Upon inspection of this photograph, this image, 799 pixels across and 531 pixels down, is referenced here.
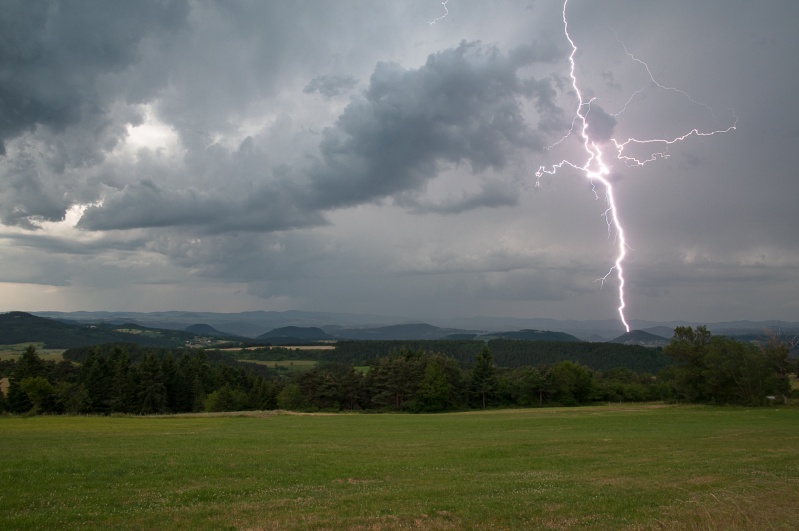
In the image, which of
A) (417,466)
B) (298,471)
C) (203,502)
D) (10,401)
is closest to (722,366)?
(417,466)

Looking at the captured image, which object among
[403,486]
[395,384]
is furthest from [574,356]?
[403,486]

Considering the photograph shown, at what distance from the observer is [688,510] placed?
482 inches

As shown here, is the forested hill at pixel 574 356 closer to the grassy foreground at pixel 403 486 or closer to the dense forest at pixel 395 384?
the dense forest at pixel 395 384

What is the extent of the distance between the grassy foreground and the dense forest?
145 feet

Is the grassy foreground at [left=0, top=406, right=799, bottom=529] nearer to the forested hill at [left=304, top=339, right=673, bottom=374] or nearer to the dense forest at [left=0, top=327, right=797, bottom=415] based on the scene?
the dense forest at [left=0, top=327, right=797, bottom=415]

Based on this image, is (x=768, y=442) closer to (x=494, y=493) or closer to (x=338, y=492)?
(x=494, y=493)

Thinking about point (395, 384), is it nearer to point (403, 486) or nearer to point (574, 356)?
point (403, 486)

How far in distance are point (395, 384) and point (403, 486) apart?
74.3m

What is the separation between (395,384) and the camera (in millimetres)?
88500

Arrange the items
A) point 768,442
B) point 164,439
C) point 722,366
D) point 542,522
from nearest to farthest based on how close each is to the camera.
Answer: point 542,522
point 768,442
point 164,439
point 722,366

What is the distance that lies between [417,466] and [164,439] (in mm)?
18756

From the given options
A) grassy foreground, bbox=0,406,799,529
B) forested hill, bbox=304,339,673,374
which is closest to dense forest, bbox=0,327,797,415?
grassy foreground, bbox=0,406,799,529

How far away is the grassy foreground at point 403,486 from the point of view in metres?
11.4

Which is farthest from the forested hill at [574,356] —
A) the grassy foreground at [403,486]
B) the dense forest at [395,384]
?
the grassy foreground at [403,486]
